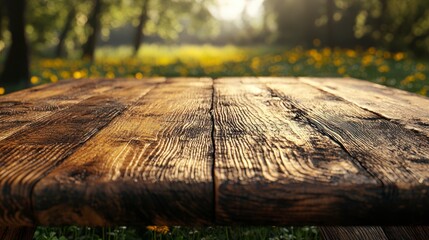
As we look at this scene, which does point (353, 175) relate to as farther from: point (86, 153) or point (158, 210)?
point (86, 153)

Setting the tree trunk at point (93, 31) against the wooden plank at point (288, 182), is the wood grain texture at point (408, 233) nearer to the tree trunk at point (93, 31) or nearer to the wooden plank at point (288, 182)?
the wooden plank at point (288, 182)

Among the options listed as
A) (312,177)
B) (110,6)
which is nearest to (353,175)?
(312,177)

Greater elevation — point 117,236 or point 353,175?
point 353,175

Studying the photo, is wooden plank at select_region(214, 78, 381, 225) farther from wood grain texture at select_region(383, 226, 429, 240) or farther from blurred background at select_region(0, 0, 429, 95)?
blurred background at select_region(0, 0, 429, 95)

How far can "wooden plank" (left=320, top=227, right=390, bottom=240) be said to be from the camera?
1890 mm

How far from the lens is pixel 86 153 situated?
119cm

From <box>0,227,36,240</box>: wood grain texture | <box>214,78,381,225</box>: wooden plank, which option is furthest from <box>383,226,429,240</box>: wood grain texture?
<box>0,227,36,240</box>: wood grain texture

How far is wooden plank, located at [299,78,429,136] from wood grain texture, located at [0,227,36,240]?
124 centimetres

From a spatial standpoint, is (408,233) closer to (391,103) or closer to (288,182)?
(391,103)

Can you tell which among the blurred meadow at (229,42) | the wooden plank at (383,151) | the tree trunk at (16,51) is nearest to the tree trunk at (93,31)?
the blurred meadow at (229,42)

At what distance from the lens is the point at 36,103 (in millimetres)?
2111

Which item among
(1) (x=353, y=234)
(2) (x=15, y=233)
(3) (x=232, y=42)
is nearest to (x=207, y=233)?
(1) (x=353, y=234)

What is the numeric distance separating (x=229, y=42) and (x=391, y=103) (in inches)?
1398

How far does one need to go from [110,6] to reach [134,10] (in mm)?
2448
